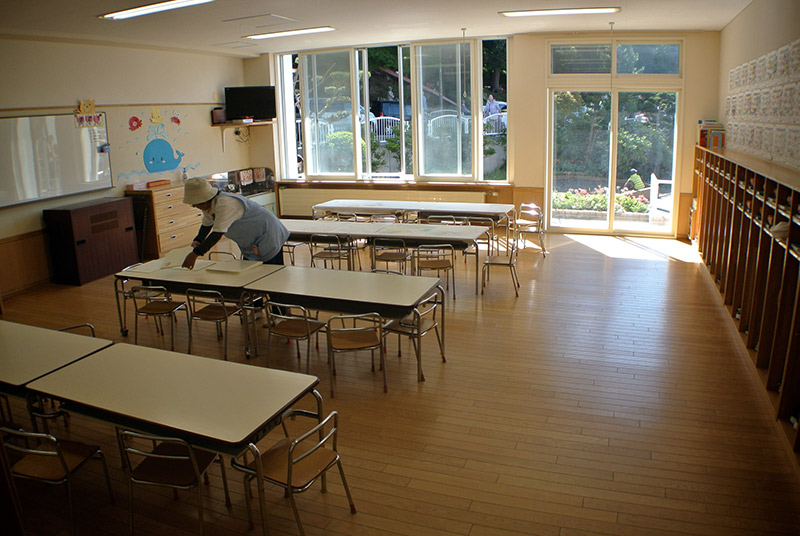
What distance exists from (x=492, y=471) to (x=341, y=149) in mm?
9089

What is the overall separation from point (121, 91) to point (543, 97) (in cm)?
658

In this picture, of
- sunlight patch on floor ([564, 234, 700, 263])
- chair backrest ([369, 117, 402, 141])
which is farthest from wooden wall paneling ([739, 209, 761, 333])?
chair backrest ([369, 117, 402, 141])

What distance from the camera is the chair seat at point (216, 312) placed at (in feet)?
17.7

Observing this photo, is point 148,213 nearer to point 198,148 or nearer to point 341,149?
point 198,148

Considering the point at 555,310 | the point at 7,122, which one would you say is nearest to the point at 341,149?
the point at 7,122

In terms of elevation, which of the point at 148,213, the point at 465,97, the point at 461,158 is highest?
the point at 465,97

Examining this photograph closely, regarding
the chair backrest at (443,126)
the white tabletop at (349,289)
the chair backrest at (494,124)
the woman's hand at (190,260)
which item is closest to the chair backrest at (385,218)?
the chair backrest at (443,126)

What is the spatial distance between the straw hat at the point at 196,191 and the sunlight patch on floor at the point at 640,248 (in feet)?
19.3

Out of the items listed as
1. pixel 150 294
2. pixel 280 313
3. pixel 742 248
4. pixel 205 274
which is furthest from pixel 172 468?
pixel 742 248

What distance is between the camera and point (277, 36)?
9.15m

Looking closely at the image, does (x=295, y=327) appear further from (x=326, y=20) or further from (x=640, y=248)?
(x=640, y=248)

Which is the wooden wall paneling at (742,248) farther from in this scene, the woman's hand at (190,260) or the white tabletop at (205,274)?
the woman's hand at (190,260)

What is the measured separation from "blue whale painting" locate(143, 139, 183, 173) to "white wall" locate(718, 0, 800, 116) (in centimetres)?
833

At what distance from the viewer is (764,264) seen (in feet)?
16.2
